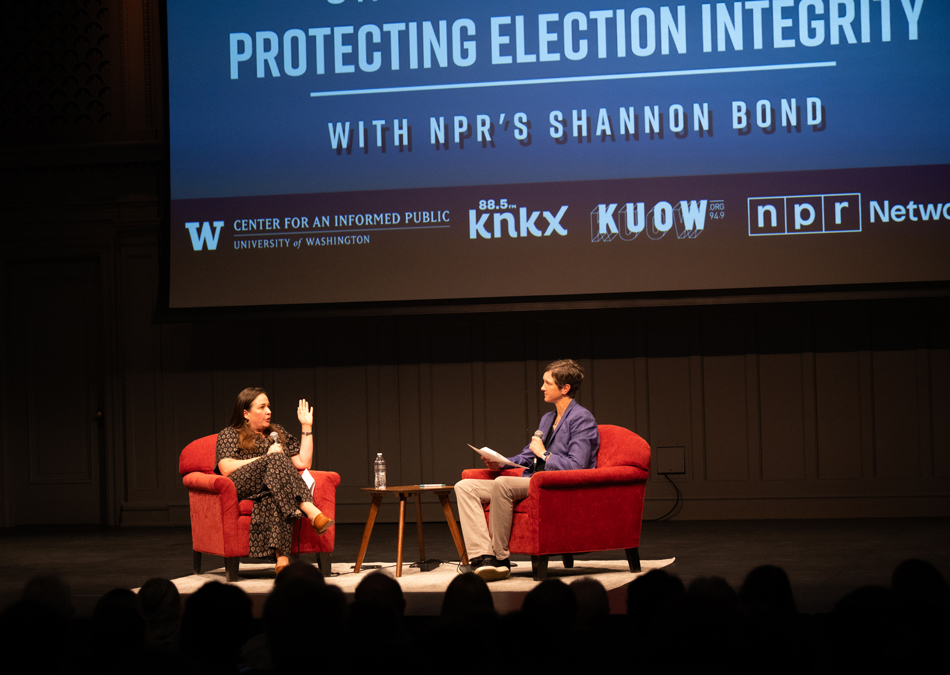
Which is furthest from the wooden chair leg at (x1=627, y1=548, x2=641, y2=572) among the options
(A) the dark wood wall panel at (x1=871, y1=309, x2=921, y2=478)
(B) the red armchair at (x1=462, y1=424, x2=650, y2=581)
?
(A) the dark wood wall panel at (x1=871, y1=309, x2=921, y2=478)

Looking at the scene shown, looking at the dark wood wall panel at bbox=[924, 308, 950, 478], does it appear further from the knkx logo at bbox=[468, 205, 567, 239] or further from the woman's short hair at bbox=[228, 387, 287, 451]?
the woman's short hair at bbox=[228, 387, 287, 451]

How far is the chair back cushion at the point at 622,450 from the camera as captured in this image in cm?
417

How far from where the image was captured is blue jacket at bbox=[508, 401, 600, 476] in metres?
4.11

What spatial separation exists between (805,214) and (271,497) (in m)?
3.35

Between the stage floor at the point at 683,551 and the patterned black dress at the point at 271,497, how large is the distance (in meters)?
0.50

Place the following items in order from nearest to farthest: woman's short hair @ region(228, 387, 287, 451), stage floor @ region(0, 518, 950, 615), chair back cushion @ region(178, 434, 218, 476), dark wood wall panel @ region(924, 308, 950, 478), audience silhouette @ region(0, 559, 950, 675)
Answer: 1. audience silhouette @ region(0, 559, 950, 675)
2. stage floor @ region(0, 518, 950, 615)
3. woman's short hair @ region(228, 387, 287, 451)
4. chair back cushion @ region(178, 434, 218, 476)
5. dark wood wall panel @ region(924, 308, 950, 478)

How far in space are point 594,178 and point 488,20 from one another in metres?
1.14

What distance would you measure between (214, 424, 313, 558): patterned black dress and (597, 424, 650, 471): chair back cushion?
1331 mm

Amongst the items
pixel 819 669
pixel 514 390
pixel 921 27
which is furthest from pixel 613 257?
pixel 819 669

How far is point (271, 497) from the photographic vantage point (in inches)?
165

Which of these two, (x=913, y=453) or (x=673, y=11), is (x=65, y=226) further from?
(x=913, y=453)

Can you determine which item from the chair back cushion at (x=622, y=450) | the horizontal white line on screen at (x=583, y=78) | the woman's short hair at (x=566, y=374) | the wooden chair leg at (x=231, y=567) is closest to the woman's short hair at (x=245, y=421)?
the wooden chair leg at (x=231, y=567)

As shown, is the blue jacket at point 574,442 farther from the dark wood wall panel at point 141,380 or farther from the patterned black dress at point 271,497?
the dark wood wall panel at point 141,380

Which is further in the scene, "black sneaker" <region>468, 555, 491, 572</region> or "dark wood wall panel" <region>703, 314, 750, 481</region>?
"dark wood wall panel" <region>703, 314, 750, 481</region>
